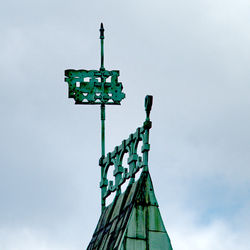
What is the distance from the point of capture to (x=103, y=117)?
35812 mm

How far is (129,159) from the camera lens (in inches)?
1272

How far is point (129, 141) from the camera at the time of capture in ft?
107

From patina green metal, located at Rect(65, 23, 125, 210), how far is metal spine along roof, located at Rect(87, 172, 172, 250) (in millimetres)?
4273

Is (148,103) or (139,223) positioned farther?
(148,103)

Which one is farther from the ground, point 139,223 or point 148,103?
point 148,103

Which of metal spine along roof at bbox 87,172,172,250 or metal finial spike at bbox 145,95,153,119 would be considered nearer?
metal spine along roof at bbox 87,172,172,250

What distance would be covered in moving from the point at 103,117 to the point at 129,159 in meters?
3.68

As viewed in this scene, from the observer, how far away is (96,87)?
36.1m

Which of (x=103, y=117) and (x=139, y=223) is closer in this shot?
(x=139, y=223)

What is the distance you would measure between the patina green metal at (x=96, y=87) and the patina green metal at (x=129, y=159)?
1756mm

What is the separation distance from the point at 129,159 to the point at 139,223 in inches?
83.7

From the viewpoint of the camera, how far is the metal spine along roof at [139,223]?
3039 centimetres

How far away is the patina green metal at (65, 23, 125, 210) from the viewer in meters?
35.9

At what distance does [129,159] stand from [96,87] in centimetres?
425
